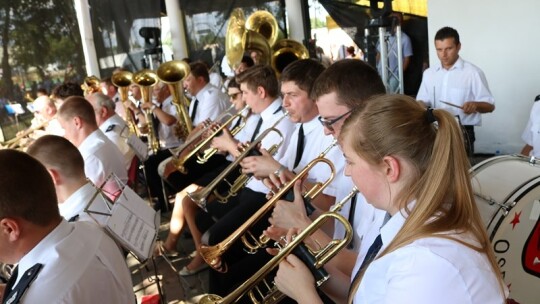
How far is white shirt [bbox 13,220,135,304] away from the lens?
167 centimetres

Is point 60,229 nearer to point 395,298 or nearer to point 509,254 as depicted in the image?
point 395,298

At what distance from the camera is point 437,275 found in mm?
1183

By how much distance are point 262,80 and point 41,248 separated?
8.47 ft

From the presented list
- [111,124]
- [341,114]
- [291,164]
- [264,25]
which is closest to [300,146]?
[291,164]

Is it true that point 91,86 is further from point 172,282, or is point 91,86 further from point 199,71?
point 172,282

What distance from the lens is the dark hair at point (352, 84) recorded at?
2318mm

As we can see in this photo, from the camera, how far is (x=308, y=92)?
315 centimetres

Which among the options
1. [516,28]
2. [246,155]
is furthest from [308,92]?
[516,28]

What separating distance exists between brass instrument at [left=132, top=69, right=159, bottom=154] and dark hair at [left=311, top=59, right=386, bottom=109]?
3938 mm

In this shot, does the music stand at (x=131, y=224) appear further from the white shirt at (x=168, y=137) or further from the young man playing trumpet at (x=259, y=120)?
the white shirt at (x=168, y=137)

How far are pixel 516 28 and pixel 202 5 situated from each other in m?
7.40

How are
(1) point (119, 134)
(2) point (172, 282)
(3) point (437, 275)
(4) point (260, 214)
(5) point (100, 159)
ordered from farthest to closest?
(1) point (119, 134), (2) point (172, 282), (5) point (100, 159), (4) point (260, 214), (3) point (437, 275)

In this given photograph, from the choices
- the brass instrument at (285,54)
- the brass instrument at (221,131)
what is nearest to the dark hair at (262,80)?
the brass instrument at (221,131)

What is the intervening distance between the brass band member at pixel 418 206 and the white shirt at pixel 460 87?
3.96 meters
